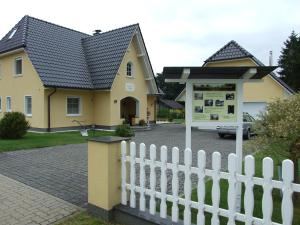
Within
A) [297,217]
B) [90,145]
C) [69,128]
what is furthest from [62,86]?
[297,217]

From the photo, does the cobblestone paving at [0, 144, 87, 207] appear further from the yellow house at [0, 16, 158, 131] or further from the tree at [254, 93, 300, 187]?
the yellow house at [0, 16, 158, 131]

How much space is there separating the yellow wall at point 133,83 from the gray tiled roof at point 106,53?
735 millimetres

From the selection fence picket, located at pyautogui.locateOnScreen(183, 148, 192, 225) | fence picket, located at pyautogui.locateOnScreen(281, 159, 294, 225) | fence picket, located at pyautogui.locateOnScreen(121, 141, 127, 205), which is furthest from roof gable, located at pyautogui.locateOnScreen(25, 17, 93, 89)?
fence picket, located at pyautogui.locateOnScreen(281, 159, 294, 225)

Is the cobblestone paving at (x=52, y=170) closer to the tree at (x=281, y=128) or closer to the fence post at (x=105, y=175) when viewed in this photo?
the fence post at (x=105, y=175)

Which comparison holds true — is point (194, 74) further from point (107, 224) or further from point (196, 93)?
point (107, 224)

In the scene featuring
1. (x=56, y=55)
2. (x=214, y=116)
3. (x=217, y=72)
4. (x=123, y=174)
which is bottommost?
(x=123, y=174)

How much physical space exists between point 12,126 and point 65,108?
5.66 meters

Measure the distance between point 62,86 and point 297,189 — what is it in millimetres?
17300

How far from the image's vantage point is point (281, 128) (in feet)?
15.0

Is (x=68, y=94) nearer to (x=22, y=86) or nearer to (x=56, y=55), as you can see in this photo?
(x=56, y=55)

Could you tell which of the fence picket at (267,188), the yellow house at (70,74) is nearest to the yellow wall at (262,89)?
the yellow house at (70,74)

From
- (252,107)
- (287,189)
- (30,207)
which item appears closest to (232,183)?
(287,189)

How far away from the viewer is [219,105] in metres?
4.69

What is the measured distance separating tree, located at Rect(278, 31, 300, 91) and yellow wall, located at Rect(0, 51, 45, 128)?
33.0 m
